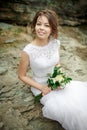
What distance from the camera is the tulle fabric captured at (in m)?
3.10

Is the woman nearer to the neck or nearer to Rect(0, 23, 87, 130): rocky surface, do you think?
the neck

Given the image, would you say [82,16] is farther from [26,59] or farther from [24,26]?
[26,59]

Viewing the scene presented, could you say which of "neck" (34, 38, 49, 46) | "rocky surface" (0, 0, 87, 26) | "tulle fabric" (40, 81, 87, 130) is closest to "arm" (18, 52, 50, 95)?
"tulle fabric" (40, 81, 87, 130)

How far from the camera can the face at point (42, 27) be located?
3330mm

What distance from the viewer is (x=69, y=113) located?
10.2 ft

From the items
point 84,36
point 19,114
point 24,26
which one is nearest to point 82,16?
point 84,36

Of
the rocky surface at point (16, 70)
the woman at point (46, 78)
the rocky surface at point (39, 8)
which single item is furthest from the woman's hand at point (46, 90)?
the rocky surface at point (39, 8)

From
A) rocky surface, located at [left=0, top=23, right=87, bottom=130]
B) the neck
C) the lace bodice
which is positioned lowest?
rocky surface, located at [left=0, top=23, right=87, bottom=130]

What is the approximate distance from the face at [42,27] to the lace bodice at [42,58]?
186mm

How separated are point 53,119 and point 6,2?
4000mm

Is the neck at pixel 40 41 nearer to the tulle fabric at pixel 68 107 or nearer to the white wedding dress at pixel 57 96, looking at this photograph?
the white wedding dress at pixel 57 96

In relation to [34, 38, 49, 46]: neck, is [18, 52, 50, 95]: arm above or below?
below

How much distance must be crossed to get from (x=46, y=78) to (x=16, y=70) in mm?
1037

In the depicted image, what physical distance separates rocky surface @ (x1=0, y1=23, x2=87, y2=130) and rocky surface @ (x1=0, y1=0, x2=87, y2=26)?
9.8 inches
